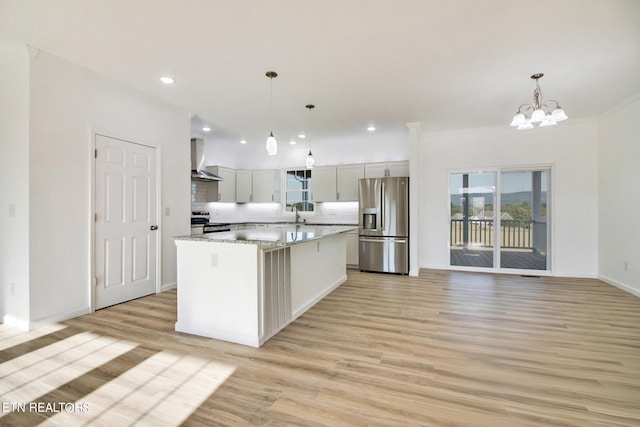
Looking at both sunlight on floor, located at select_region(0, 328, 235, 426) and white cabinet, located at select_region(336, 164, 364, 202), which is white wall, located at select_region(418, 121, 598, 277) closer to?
white cabinet, located at select_region(336, 164, 364, 202)

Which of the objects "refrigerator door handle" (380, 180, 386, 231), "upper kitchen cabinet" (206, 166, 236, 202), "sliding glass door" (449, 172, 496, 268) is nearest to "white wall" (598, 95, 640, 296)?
"sliding glass door" (449, 172, 496, 268)

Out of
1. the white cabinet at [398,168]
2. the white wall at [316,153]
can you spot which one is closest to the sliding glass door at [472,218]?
the white cabinet at [398,168]

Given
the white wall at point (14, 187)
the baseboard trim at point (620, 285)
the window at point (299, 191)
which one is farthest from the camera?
the window at point (299, 191)

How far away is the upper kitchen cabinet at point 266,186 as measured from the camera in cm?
728

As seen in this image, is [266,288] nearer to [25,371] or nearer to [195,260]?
[195,260]

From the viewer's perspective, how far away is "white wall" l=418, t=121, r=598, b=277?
524cm

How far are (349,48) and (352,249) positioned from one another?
13.7 ft

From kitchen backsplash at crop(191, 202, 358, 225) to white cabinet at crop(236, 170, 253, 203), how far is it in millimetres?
394

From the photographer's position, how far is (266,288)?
274 cm

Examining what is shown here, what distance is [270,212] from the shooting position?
25.2 ft

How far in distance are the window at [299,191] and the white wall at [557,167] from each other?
285cm

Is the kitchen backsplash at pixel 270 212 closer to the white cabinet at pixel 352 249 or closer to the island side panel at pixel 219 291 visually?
the white cabinet at pixel 352 249

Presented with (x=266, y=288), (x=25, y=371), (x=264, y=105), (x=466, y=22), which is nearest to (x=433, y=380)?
(x=266, y=288)

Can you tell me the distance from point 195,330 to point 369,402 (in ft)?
6.03
